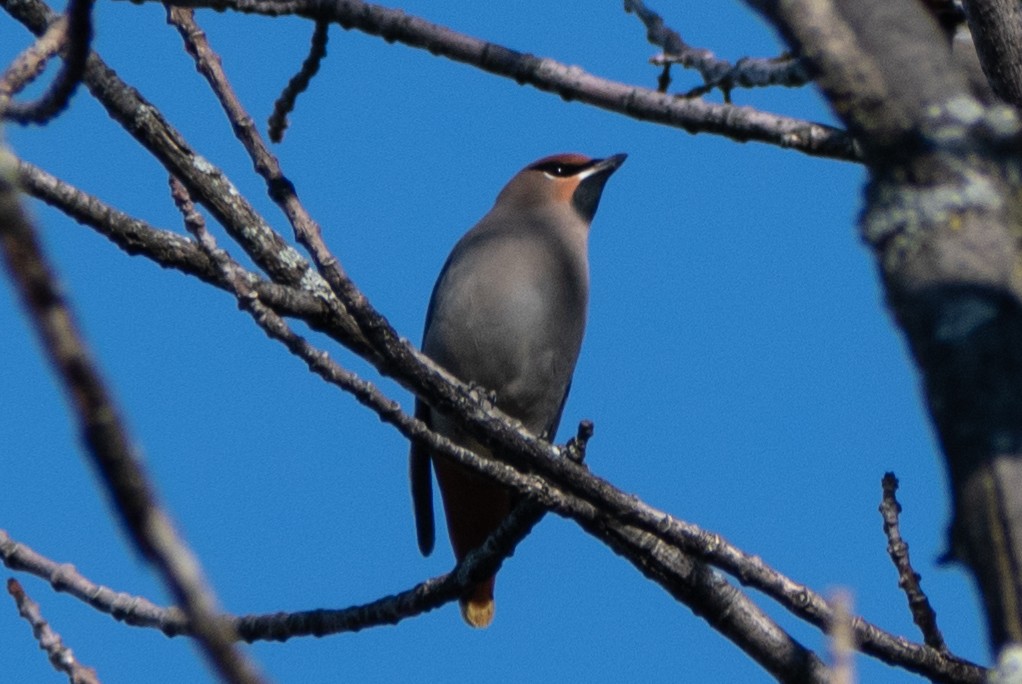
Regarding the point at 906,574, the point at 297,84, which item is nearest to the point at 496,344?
the point at 297,84

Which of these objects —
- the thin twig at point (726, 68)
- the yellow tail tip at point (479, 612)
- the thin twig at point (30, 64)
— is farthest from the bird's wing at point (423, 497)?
the thin twig at point (30, 64)

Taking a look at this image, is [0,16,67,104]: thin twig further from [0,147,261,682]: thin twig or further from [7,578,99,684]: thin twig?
[0,147,261,682]: thin twig

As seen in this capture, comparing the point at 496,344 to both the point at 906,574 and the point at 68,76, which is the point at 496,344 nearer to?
the point at 906,574

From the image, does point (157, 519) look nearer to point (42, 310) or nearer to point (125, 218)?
point (42, 310)

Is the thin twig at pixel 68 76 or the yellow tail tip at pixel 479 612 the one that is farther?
the yellow tail tip at pixel 479 612

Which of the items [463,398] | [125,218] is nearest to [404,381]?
[463,398]

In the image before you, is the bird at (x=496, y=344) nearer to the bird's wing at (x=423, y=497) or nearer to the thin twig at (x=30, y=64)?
the bird's wing at (x=423, y=497)
